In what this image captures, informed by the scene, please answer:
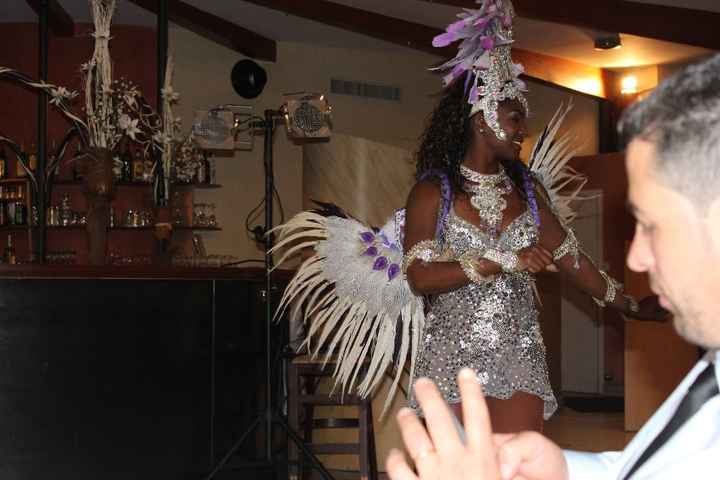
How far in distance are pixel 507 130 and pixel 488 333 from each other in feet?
1.84

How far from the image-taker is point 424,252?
2.50m

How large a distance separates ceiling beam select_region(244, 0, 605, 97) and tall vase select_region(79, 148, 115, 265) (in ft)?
12.2

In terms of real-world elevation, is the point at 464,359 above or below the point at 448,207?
below

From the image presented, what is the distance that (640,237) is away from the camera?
95 centimetres

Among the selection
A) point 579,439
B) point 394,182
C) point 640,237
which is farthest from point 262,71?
point 640,237

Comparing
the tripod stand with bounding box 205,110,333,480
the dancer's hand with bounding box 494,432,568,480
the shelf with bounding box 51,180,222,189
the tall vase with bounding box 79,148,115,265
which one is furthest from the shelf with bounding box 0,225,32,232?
the dancer's hand with bounding box 494,432,568,480

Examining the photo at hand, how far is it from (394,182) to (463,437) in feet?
17.5

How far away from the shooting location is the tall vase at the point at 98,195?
177 inches

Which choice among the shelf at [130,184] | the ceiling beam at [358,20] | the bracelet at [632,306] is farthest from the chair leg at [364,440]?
the ceiling beam at [358,20]

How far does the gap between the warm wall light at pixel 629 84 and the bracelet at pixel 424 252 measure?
764cm

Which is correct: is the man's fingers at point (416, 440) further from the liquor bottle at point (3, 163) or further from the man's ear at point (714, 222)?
the liquor bottle at point (3, 163)

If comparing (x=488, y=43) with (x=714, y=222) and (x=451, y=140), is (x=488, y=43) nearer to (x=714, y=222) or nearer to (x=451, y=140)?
(x=451, y=140)

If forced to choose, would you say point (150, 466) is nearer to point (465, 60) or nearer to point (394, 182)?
point (465, 60)

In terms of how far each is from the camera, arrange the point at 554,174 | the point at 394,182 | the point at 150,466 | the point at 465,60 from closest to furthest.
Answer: the point at 465,60, the point at 554,174, the point at 150,466, the point at 394,182
